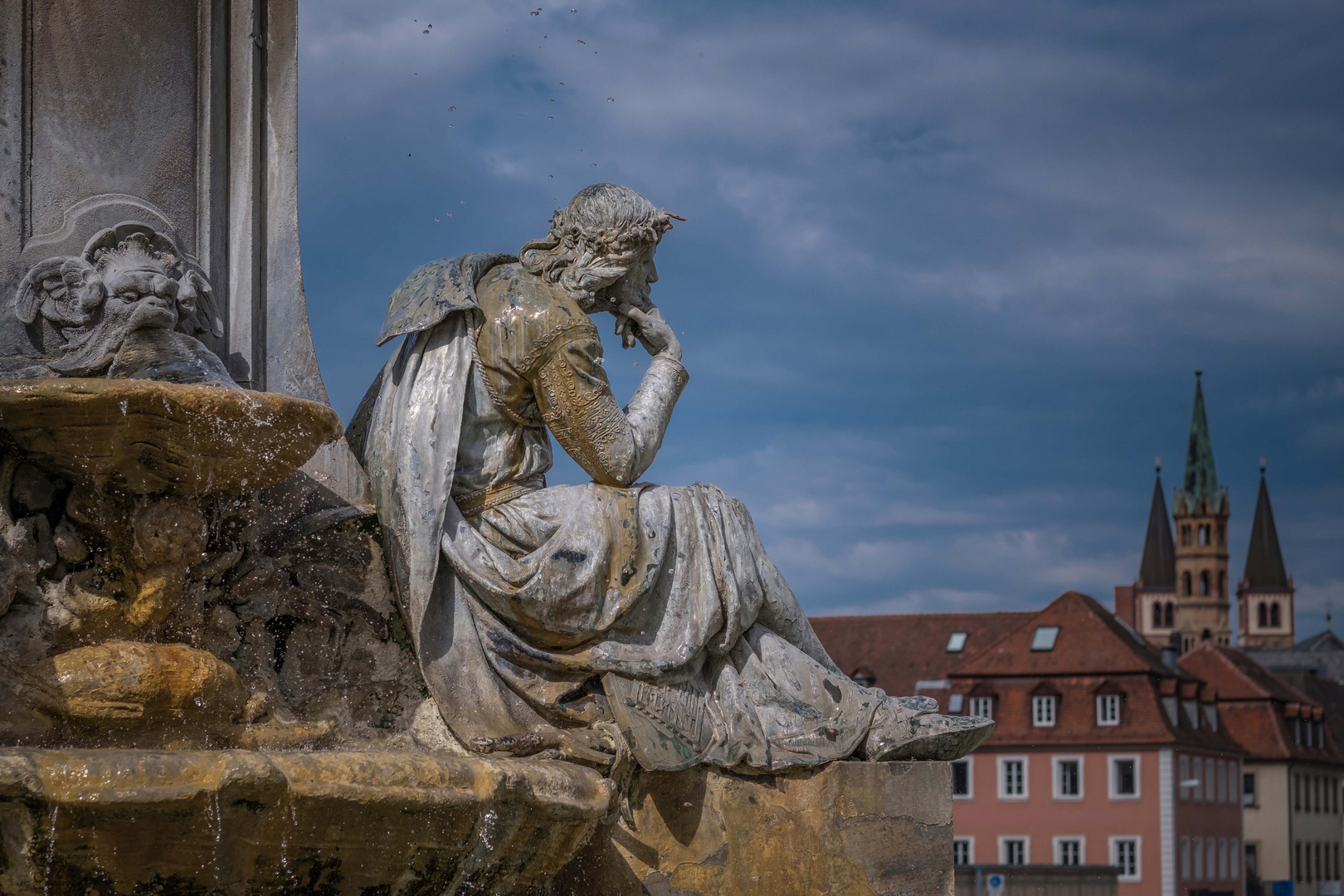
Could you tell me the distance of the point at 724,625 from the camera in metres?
6.50

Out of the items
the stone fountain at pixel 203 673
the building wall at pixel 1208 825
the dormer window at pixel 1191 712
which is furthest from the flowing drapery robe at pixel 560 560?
the dormer window at pixel 1191 712

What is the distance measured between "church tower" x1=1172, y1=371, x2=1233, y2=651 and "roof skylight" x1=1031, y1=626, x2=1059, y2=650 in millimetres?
107384

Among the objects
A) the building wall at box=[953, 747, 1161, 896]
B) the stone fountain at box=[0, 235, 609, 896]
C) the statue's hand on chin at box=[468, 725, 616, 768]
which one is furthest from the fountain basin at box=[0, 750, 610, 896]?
the building wall at box=[953, 747, 1161, 896]

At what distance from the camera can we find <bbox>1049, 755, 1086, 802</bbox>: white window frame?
63.3 metres

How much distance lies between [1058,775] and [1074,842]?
7.77ft

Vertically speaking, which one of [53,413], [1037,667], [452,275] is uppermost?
[1037,667]

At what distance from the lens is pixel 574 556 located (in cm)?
625

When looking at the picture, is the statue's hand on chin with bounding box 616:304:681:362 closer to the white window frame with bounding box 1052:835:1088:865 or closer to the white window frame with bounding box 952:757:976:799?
the white window frame with bounding box 1052:835:1088:865

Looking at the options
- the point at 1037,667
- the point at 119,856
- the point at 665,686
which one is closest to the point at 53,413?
the point at 119,856

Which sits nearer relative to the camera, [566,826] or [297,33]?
[566,826]

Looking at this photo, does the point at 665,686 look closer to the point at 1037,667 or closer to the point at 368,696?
the point at 368,696

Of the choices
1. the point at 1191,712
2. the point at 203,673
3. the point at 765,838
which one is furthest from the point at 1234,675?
the point at 203,673

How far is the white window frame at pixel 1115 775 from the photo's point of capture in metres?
62.8

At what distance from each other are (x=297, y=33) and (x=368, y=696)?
2.74 m
